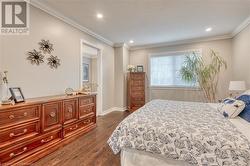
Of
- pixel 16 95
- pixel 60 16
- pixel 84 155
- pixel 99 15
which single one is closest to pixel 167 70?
pixel 99 15

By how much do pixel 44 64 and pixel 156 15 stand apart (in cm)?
263

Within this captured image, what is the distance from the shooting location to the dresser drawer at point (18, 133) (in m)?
1.89

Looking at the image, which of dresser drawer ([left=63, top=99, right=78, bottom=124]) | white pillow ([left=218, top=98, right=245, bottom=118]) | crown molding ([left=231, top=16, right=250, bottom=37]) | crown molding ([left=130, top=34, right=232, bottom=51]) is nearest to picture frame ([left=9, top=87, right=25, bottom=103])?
dresser drawer ([left=63, top=99, right=78, bottom=124])

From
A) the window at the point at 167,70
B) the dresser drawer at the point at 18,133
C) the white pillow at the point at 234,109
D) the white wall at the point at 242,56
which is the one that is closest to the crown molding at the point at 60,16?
the dresser drawer at the point at 18,133

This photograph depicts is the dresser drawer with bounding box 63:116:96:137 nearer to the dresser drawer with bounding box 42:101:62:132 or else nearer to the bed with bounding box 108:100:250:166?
the dresser drawer with bounding box 42:101:62:132

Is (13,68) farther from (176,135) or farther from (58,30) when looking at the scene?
(176,135)

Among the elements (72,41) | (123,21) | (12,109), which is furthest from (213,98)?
(12,109)

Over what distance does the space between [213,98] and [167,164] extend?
4164mm

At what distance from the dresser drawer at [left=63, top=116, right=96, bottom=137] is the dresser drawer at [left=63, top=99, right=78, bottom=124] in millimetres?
136

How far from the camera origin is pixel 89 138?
312 cm

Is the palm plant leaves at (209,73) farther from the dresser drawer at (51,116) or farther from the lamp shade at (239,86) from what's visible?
the dresser drawer at (51,116)

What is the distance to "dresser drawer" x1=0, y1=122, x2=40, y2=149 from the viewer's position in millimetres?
1892

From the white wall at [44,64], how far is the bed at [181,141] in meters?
1.90

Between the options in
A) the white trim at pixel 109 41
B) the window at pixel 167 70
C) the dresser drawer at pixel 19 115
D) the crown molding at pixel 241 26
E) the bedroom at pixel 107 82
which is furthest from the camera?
the window at pixel 167 70
